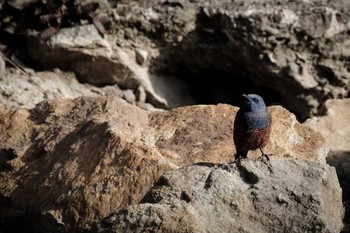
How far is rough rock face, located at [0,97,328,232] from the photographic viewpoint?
16.8 ft

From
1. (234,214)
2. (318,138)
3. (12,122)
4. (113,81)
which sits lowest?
(113,81)

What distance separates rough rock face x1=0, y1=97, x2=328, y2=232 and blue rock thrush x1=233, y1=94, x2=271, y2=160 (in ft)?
1.08

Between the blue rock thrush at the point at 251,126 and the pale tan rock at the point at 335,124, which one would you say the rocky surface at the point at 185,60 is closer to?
the pale tan rock at the point at 335,124

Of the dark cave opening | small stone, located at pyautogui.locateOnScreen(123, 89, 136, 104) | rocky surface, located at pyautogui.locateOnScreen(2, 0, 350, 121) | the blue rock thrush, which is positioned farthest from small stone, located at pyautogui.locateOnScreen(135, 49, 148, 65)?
the blue rock thrush

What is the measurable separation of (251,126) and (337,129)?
2.25 meters

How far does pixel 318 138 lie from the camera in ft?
19.6

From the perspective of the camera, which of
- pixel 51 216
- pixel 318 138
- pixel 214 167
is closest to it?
pixel 214 167

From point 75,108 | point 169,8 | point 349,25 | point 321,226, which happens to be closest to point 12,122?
point 75,108

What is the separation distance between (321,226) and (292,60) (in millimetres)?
3371

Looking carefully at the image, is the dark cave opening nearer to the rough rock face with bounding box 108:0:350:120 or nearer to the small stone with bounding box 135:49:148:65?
the rough rock face with bounding box 108:0:350:120

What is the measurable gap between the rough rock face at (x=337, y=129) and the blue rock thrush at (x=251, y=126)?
52.3 inches

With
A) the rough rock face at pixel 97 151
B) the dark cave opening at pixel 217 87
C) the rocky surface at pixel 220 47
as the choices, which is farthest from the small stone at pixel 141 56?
the rough rock face at pixel 97 151

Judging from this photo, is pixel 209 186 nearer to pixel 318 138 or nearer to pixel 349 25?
pixel 318 138

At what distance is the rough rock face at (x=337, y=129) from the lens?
6605 millimetres
